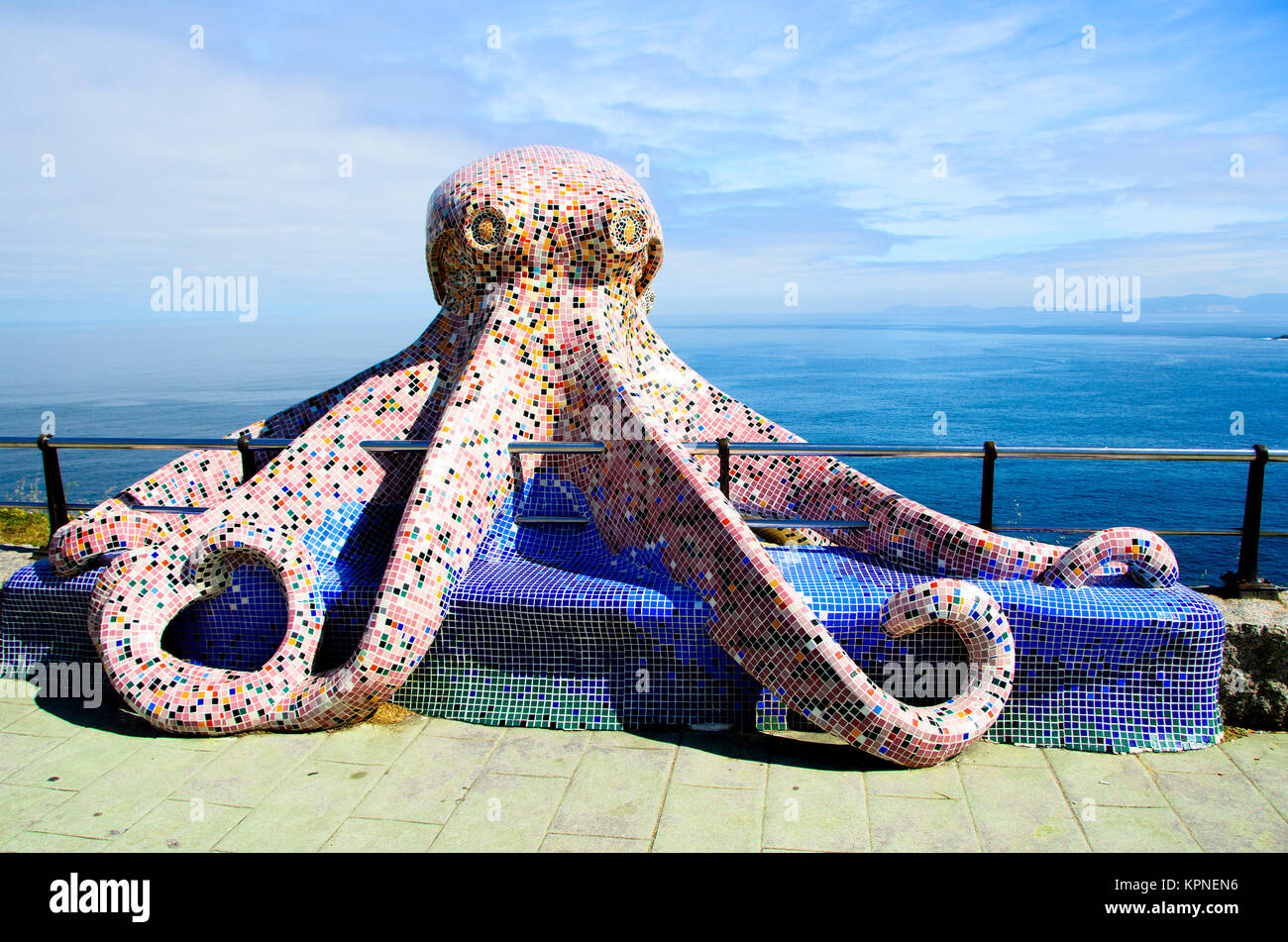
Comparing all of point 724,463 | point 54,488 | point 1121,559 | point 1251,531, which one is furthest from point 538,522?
point 1251,531

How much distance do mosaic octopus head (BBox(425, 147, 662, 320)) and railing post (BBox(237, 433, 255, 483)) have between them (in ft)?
4.89

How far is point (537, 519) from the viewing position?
5.02 metres

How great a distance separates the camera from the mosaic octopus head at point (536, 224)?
516 cm

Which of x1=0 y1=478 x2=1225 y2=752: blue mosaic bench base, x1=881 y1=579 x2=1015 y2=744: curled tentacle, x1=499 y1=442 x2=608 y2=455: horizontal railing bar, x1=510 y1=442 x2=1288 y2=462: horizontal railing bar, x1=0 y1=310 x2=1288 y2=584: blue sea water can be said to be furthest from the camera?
x1=0 y1=310 x2=1288 y2=584: blue sea water

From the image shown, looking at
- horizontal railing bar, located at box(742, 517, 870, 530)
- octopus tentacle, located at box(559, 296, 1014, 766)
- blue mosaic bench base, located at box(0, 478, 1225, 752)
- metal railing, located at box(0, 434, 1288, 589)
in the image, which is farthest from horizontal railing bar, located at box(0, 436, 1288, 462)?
octopus tentacle, located at box(559, 296, 1014, 766)

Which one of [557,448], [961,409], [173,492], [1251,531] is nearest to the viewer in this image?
[1251,531]

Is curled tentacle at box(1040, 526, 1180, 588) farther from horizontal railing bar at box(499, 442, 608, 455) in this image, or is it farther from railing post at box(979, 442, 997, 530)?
horizontal railing bar at box(499, 442, 608, 455)

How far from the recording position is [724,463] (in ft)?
17.1

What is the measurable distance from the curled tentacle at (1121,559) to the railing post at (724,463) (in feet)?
5.89

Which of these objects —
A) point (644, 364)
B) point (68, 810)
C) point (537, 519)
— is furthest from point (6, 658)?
point (644, 364)

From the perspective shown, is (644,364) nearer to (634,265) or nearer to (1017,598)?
(634,265)

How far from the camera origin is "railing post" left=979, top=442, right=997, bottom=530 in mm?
4801

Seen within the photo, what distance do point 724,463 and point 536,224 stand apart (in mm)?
1775

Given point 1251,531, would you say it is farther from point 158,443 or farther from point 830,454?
point 158,443
